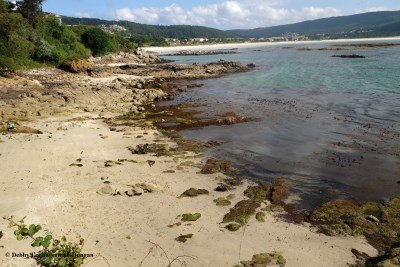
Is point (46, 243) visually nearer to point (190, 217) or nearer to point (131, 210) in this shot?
point (131, 210)

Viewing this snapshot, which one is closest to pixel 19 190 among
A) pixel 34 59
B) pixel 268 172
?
pixel 268 172

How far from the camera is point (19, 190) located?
1286 centimetres

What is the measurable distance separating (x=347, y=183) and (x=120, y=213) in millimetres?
9540

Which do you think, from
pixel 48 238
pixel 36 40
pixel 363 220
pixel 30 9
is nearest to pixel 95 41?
pixel 30 9

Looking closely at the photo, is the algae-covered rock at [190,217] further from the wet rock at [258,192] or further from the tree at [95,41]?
the tree at [95,41]

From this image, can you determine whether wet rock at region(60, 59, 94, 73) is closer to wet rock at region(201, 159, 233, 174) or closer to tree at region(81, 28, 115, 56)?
tree at region(81, 28, 115, 56)

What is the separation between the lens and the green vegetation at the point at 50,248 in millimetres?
8711

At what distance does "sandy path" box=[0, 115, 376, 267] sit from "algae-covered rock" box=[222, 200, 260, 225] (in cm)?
28

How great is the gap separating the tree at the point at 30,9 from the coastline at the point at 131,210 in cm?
5146

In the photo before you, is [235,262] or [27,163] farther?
[27,163]

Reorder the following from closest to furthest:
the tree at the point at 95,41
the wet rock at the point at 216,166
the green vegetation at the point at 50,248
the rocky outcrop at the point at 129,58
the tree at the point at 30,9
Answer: the green vegetation at the point at 50,248 < the wet rock at the point at 216,166 < the tree at the point at 30,9 < the rocky outcrop at the point at 129,58 < the tree at the point at 95,41

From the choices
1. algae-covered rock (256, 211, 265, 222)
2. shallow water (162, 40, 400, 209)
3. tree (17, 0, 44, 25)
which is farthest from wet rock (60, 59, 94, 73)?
algae-covered rock (256, 211, 265, 222)

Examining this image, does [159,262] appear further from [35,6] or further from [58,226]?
[35,6]

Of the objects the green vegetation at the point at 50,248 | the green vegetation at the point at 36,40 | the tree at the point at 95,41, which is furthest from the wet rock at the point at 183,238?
the tree at the point at 95,41
